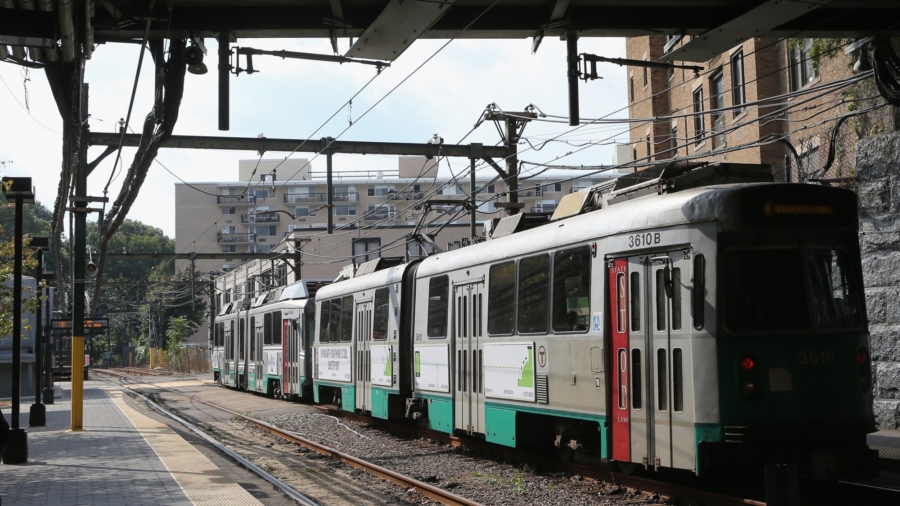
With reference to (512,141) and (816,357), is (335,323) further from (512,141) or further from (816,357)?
(816,357)

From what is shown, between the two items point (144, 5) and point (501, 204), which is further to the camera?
point (501, 204)

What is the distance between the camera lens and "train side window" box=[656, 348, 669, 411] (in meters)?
9.45

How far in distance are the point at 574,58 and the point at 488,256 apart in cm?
284

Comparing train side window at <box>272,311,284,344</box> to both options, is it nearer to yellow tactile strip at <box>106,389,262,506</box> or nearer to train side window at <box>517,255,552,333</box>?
yellow tactile strip at <box>106,389,262,506</box>

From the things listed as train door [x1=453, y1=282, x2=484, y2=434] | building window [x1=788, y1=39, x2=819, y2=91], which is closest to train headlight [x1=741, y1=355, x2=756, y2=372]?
train door [x1=453, y1=282, x2=484, y2=434]

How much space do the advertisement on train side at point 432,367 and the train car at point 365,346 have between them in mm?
794

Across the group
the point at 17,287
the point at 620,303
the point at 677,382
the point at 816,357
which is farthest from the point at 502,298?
the point at 17,287

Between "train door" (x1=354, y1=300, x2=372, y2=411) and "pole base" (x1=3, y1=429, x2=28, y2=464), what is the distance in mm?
6452

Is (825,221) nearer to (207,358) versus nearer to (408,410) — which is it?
(408,410)

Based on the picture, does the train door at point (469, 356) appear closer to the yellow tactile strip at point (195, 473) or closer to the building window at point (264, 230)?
the yellow tactile strip at point (195, 473)

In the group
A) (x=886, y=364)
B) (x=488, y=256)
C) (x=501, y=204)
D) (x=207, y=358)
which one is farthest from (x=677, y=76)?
(x=207, y=358)

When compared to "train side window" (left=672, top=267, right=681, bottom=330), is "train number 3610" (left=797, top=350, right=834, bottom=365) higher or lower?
lower

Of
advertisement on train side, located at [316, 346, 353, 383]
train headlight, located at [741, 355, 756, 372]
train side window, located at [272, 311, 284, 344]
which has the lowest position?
advertisement on train side, located at [316, 346, 353, 383]

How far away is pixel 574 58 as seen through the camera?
13266mm
